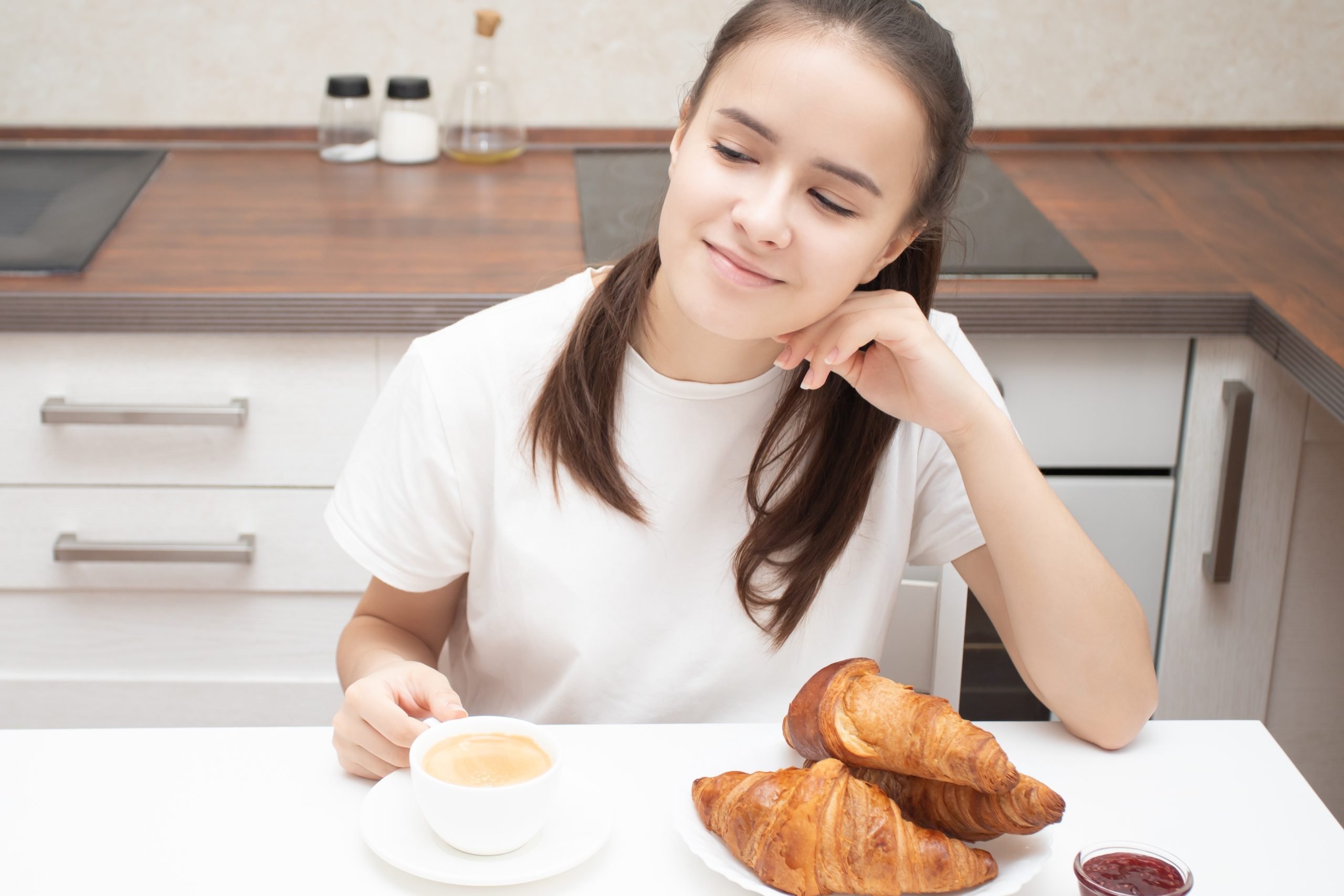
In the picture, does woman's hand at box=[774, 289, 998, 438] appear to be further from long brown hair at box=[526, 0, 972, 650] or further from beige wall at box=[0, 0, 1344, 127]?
beige wall at box=[0, 0, 1344, 127]

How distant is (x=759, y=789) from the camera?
76 centimetres

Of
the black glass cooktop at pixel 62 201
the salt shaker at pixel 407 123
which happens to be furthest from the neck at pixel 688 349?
the salt shaker at pixel 407 123

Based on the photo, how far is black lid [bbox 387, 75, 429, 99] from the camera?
198cm

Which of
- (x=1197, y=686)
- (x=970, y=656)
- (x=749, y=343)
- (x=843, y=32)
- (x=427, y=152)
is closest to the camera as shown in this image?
(x=843, y=32)

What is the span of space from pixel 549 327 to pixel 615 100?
113cm

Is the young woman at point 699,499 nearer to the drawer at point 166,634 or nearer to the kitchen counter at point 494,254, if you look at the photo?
the kitchen counter at point 494,254

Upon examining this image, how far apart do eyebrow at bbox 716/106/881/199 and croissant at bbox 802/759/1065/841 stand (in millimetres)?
380

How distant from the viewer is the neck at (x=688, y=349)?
109cm

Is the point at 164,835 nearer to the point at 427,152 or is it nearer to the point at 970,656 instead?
the point at 970,656

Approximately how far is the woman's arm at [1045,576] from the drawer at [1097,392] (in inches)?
23.7

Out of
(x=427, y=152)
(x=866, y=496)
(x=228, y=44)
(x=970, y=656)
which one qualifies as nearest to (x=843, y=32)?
(x=866, y=496)

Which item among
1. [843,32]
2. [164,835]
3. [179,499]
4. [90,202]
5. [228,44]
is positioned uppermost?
[843,32]

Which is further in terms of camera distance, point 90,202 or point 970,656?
point 90,202

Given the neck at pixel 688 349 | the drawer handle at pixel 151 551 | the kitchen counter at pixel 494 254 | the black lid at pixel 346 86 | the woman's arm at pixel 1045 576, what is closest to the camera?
the woman's arm at pixel 1045 576
